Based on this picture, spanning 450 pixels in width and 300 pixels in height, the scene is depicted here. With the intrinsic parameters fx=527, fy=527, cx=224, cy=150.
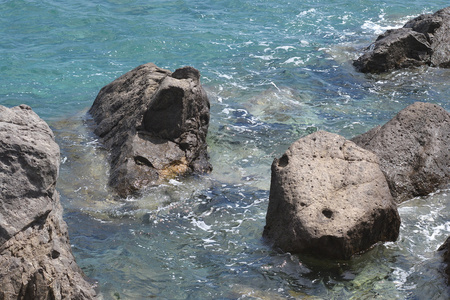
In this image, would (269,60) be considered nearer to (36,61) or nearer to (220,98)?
(220,98)

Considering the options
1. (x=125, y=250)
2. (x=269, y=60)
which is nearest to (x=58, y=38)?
(x=269, y=60)

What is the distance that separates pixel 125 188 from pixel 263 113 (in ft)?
13.6

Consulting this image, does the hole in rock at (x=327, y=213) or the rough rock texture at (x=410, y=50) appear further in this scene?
the rough rock texture at (x=410, y=50)

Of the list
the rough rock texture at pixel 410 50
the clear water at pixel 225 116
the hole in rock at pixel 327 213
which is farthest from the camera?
the rough rock texture at pixel 410 50

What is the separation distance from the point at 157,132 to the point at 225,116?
250 cm

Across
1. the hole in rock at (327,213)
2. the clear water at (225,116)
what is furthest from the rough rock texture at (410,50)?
the hole in rock at (327,213)

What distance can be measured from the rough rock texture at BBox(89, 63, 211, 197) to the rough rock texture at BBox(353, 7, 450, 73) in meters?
5.75

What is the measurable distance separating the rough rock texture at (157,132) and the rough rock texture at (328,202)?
7.19 ft

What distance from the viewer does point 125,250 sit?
6246 millimetres

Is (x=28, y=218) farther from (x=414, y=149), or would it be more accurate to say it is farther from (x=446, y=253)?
(x=414, y=149)

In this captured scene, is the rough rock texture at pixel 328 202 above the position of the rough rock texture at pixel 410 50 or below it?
below

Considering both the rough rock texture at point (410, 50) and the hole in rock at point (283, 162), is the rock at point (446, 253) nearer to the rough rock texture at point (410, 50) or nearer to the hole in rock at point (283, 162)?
the hole in rock at point (283, 162)

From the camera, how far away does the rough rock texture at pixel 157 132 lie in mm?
7879

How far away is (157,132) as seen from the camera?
27.7 ft
